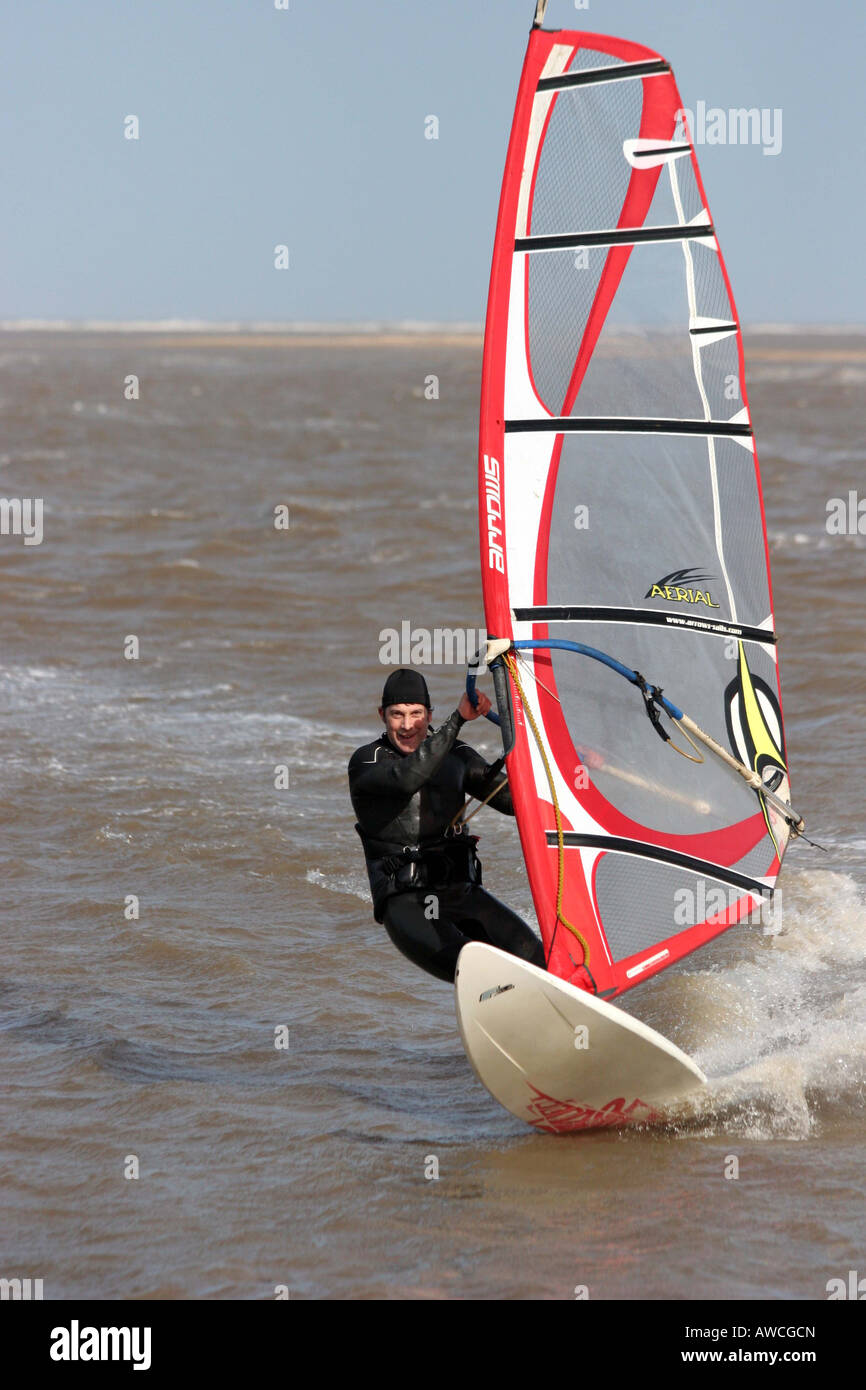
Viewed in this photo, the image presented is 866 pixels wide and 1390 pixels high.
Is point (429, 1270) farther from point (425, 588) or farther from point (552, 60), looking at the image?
point (425, 588)

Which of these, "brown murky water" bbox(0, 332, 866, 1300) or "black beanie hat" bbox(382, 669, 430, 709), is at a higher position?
"black beanie hat" bbox(382, 669, 430, 709)

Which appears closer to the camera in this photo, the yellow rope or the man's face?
the yellow rope

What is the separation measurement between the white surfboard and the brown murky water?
0.22 meters

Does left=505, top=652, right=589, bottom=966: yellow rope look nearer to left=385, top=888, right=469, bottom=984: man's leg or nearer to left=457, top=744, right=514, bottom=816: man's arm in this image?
left=457, top=744, right=514, bottom=816: man's arm

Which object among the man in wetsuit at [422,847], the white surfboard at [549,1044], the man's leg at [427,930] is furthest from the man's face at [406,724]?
the white surfboard at [549,1044]

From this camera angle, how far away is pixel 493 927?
5148 mm

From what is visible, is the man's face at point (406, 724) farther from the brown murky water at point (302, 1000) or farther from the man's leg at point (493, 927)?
the brown murky water at point (302, 1000)

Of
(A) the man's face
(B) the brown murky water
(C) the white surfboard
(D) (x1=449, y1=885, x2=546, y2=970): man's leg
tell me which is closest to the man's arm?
(A) the man's face

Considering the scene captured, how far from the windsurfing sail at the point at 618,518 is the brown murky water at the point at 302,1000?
746 mm

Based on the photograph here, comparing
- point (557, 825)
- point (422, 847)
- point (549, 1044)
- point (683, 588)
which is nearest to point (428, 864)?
point (422, 847)

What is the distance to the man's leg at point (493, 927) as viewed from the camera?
202 inches

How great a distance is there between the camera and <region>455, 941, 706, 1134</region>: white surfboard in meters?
4.55

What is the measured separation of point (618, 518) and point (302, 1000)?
2.47 metres

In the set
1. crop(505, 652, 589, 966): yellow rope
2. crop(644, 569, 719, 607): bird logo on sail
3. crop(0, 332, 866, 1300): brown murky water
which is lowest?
crop(0, 332, 866, 1300): brown murky water
